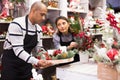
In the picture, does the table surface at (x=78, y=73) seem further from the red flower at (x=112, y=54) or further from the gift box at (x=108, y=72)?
the red flower at (x=112, y=54)

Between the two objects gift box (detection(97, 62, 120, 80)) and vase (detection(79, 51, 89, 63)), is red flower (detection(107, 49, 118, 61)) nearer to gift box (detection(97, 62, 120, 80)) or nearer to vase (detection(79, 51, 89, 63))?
gift box (detection(97, 62, 120, 80))

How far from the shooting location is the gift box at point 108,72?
5.02ft

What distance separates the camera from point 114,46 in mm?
1682

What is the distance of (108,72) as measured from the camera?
155 centimetres

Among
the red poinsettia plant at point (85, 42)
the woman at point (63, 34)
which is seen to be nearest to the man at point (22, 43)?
the red poinsettia plant at point (85, 42)

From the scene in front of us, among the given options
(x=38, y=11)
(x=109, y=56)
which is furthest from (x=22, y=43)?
(x=109, y=56)

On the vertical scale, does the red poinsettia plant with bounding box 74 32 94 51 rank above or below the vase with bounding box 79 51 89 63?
above

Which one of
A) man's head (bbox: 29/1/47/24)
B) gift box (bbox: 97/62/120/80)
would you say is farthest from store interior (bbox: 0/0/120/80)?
man's head (bbox: 29/1/47/24)

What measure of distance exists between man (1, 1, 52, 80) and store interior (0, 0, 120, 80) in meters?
0.27

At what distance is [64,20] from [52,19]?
0.74 m

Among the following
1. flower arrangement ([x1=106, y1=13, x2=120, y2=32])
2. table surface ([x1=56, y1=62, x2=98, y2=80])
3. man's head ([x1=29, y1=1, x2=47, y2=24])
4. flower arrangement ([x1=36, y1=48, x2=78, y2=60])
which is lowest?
table surface ([x1=56, y1=62, x2=98, y2=80])

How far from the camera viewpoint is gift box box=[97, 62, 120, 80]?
153 cm

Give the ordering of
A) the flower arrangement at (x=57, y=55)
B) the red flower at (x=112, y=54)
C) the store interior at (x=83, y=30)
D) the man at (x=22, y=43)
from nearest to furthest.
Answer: the red flower at (x=112, y=54), the store interior at (x=83, y=30), the flower arrangement at (x=57, y=55), the man at (x=22, y=43)

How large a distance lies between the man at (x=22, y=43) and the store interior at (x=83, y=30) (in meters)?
0.27
